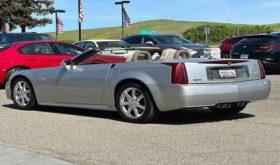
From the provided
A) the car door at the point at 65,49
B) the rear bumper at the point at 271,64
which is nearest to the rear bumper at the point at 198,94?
the car door at the point at 65,49

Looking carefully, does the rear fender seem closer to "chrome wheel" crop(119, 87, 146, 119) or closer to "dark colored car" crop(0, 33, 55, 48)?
"chrome wheel" crop(119, 87, 146, 119)

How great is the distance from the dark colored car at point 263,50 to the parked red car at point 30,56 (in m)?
6.46

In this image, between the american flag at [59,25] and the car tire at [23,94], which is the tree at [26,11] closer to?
the american flag at [59,25]

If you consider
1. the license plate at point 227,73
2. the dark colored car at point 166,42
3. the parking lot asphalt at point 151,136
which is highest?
the dark colored car at point 166,42

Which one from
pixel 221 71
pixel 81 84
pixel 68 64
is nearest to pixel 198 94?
pixel 221 71

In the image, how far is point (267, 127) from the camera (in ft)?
25.8

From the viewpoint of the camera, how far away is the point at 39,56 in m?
14.4

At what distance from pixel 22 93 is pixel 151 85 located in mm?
3203

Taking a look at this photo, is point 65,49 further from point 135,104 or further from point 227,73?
point 227,73

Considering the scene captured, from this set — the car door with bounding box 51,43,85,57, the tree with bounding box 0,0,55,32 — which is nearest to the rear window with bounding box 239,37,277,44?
the car door with bounding box 51,43,85,57

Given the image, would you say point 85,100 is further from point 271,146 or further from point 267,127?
point 271,146

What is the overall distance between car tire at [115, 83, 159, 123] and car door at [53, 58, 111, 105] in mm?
432

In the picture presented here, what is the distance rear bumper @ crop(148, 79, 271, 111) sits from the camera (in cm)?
789

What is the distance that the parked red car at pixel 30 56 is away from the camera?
14289 millimetres
